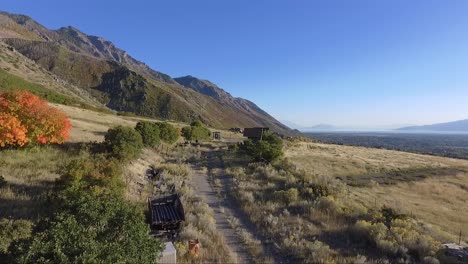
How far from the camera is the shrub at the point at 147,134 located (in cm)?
3662

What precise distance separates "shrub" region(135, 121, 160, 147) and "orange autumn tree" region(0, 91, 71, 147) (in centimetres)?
1274

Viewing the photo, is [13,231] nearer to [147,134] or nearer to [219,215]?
[219,215]

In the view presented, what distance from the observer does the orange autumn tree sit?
821 inches

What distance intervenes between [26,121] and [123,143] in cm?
692

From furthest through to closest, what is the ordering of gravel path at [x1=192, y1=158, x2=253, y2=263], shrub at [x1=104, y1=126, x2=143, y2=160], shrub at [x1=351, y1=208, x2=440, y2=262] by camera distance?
shrub at [x1=104, y1=126, x2=143, y2=160] → shrub at [x1=351, y1=208, x2=440, y2=262] → gravel path at [x1=192, y1=158, x2=253, y2=263]

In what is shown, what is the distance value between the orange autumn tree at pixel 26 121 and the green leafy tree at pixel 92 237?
12318mm

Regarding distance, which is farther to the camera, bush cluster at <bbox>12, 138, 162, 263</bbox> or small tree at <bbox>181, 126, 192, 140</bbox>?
small tree at <bbox>181, 126, 192, 140</bbox>

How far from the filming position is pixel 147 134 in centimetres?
3684

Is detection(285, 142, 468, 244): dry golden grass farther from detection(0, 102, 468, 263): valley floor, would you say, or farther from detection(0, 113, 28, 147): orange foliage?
detection(0, 113, 28, 147): orange foliage

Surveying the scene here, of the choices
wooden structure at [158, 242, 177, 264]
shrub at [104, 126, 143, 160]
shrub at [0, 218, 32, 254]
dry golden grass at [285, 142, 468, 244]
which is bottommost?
dry golden grass at [285, 142, 468, 244]

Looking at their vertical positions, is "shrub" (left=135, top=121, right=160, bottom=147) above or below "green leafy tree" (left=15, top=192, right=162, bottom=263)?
above

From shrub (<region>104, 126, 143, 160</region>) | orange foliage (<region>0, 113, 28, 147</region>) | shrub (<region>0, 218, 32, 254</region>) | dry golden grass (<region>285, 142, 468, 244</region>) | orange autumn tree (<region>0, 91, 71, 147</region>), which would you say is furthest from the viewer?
shrub (<region>104, 126, 143, 160</region>)

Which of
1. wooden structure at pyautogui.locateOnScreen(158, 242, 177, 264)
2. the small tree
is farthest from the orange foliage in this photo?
the small tree

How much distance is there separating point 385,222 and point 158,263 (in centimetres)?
1361
